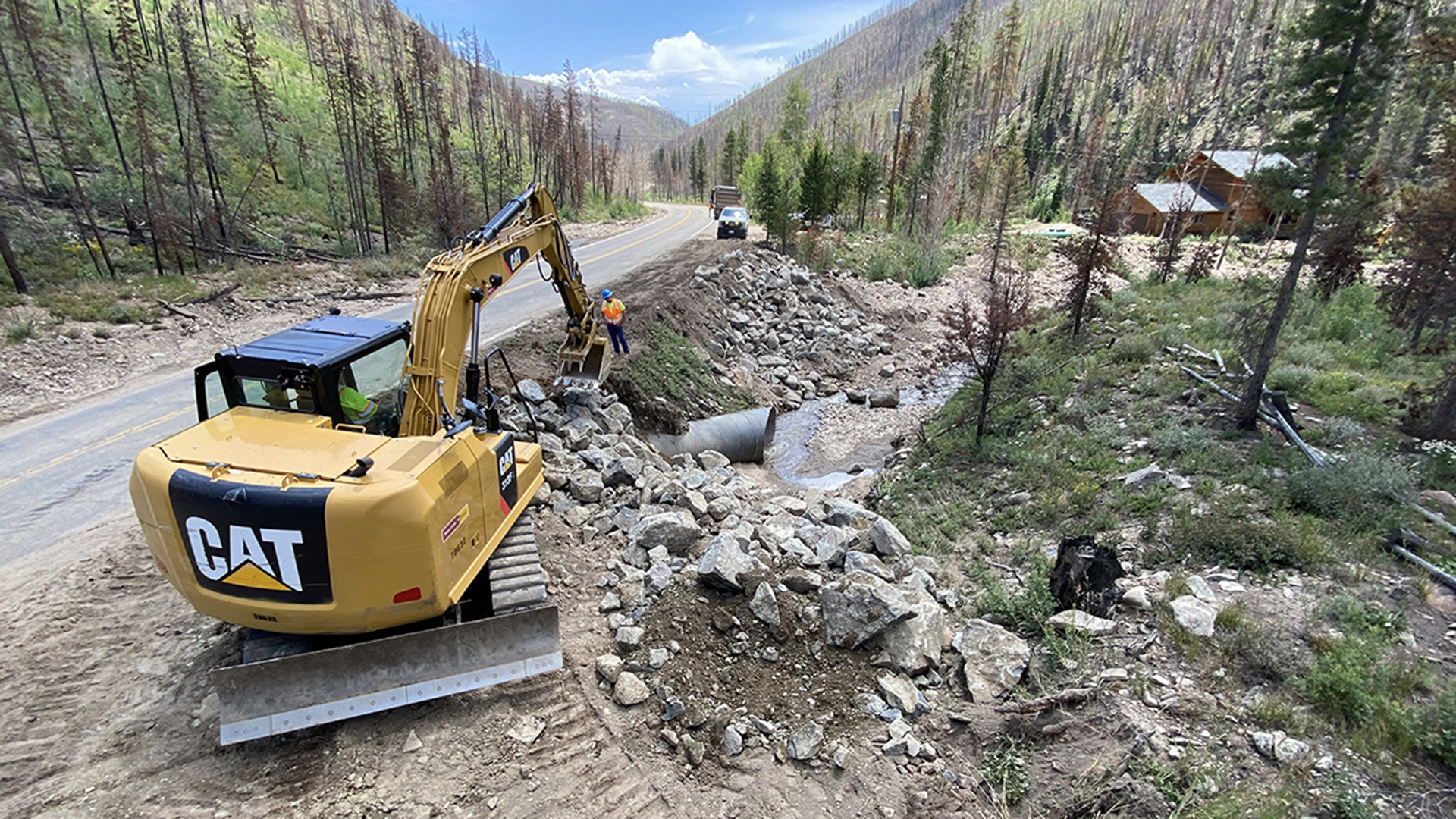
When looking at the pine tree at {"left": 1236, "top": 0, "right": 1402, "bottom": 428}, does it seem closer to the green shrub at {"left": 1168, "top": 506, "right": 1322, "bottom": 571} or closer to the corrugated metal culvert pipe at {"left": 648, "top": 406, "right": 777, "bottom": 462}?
the green shrub at {"left": 1168, "top": 506, "right": 1322, "bottom": 571}

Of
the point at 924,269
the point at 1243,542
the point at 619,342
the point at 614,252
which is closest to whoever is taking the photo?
the point at 1243,542

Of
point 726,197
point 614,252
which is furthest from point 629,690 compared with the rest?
point 726,197

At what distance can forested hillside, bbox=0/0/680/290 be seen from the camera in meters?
17.2

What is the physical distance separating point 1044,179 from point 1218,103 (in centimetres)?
2291

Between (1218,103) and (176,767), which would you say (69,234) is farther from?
(1218,103)

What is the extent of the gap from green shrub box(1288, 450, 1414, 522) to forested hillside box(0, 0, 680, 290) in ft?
78.0

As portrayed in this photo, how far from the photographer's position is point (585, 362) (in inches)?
389

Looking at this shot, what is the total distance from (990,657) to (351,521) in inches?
209

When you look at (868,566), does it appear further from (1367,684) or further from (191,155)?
(191,155)

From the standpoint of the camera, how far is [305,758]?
456cm

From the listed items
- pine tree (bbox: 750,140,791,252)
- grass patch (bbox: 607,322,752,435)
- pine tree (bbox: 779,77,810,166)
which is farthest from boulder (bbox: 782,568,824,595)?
pine tree (bbox: 779,77,810,166)

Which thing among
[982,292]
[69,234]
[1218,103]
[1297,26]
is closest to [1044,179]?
[1218,103]

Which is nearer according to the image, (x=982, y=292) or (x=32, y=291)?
(x=32, y=291)

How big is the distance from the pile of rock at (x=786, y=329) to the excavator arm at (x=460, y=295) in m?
9.18
